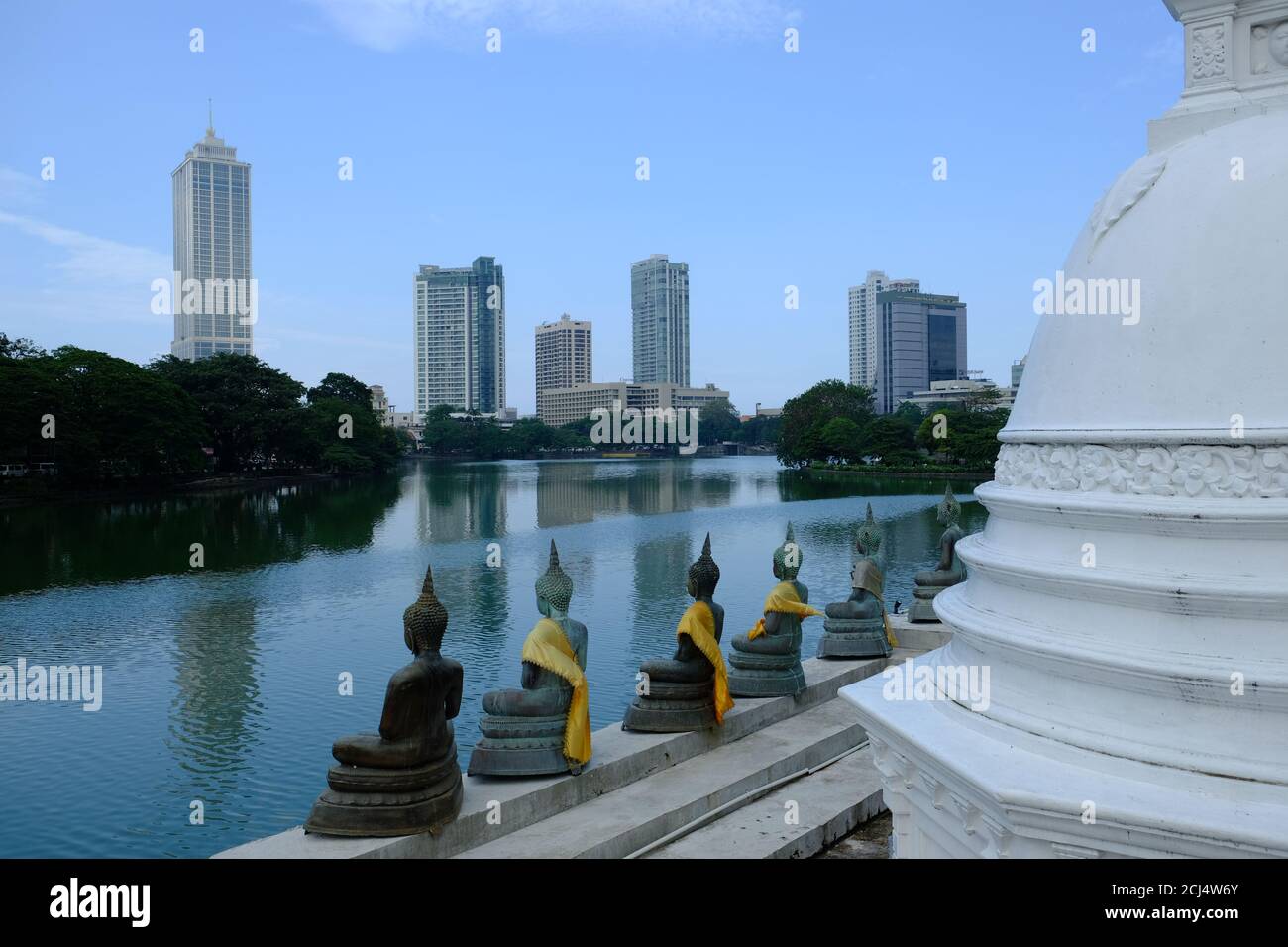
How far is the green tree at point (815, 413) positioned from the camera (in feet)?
300

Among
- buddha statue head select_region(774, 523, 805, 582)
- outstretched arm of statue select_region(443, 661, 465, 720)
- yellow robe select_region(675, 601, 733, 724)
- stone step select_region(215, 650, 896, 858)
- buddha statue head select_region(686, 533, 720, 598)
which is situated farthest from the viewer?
buddha statue head select_region(774, 523, 805, 582)

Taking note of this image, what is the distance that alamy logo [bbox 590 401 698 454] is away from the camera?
136750mm

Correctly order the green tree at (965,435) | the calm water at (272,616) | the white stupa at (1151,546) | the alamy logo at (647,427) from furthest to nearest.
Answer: the alamy logo at (647,427) → the green tree at (965,435) → the calm water at (272,616) → the white stupa at (1151,546)

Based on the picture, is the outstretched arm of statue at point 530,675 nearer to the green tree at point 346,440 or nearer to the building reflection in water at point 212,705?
the building reflection in water at point 212,705

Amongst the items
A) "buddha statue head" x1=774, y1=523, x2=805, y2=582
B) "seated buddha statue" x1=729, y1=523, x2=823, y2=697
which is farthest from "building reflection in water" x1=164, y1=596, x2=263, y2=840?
"buddha statue head" x1=774, y1=523, x2=805, y2=582

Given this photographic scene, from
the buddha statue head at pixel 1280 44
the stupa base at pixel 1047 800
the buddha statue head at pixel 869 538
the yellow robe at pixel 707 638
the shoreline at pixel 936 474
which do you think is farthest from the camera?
the shoreline at pixel 936 474

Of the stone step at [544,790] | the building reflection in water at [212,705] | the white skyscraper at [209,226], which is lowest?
the building reflection in water at [212,705]

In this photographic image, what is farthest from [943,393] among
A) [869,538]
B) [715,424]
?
[869,538]

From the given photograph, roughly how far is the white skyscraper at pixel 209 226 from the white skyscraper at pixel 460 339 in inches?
939

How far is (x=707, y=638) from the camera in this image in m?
8.81

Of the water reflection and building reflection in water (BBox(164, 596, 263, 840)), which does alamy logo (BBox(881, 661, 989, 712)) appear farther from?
the water reflection

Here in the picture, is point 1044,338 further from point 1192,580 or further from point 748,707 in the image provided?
point 748,707

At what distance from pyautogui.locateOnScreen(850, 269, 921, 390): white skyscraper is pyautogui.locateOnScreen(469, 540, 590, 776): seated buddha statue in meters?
148

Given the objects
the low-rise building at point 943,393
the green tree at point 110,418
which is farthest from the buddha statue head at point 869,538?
the low-rise building at point 943,393
